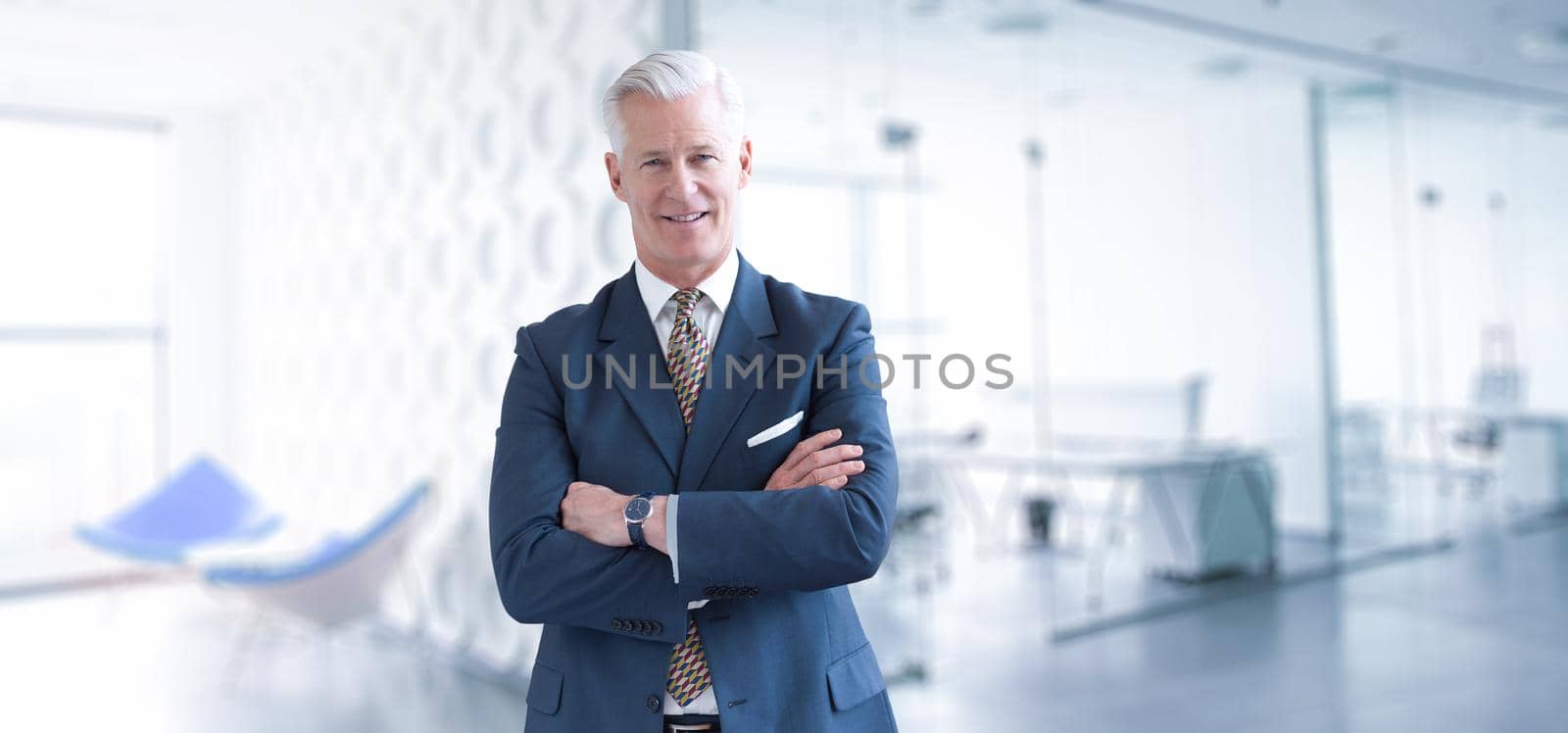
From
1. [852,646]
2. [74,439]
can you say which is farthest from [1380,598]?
[74,439]

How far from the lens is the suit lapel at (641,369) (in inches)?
53.1

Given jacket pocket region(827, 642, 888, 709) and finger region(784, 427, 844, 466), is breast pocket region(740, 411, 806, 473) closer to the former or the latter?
finger region(784, 427, 844, 466)

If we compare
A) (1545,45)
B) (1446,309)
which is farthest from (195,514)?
(1545,45)

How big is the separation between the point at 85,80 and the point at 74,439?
8.68ft

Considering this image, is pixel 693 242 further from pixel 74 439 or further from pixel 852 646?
pixel 74 439

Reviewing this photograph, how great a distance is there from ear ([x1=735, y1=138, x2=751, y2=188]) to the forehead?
0.11m

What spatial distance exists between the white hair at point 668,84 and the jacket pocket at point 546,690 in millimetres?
671

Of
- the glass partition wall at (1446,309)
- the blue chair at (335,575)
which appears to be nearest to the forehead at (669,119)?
the blue chair at (335,575)

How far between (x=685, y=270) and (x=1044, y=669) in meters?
3.48

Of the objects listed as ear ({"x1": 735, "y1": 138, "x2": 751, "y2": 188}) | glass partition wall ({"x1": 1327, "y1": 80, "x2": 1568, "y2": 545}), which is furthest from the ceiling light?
ear ({"x1": 735, "y1": 138, "x2": 751, "y2": 188})

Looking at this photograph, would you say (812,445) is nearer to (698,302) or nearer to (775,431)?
(775,431)

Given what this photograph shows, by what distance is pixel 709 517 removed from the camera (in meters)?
1.26

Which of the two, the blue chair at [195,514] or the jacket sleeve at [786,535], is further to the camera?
the blue chair at [195,514]

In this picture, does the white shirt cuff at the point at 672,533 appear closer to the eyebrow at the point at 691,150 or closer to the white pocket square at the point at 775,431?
the white pocket square at the point at 775,431
